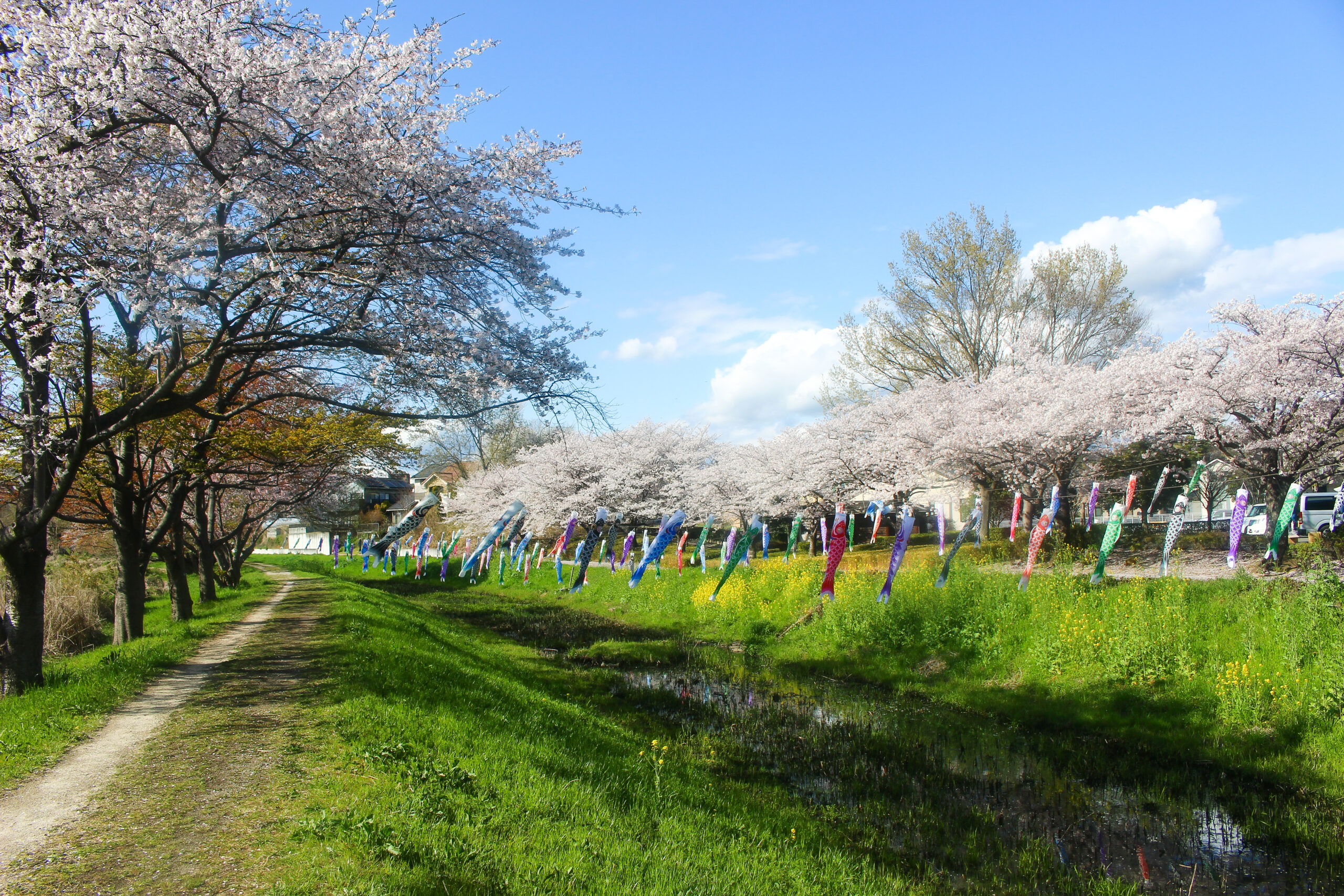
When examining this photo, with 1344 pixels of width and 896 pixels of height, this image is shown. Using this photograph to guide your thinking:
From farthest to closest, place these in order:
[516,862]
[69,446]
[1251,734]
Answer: [1251,734] < [69,446] < [516,862]

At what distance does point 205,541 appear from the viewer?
66.3 ft

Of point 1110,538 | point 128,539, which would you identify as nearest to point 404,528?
point 128,539

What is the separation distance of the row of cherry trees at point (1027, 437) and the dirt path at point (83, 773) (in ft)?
25.7

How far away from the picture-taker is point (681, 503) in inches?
1517

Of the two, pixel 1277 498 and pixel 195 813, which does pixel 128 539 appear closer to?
pixel 195 813

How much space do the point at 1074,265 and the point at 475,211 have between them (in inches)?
1171

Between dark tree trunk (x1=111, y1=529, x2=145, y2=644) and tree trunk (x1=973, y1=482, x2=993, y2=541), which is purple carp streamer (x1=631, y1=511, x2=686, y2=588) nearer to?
dark tree trunk (x1=111, y1=529, x2=145, y2=644)

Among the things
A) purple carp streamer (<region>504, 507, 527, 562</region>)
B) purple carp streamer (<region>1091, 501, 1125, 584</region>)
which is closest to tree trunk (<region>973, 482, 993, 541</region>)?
purple carp streamer (<region>1091, 501, 1125, 584</region>)

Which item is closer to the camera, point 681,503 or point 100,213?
point 100,213

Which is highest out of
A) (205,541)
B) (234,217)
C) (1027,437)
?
(234,217)

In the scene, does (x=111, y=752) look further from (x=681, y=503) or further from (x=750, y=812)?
(x=681, y=503)

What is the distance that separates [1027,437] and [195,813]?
21606 millimetres

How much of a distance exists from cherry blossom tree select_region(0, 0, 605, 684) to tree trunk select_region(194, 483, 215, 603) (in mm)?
9040

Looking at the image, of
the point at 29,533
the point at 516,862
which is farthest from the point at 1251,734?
the point at 29,533
